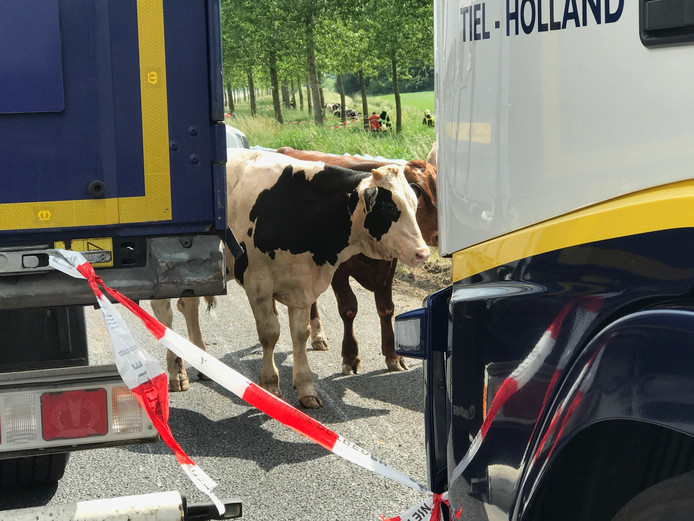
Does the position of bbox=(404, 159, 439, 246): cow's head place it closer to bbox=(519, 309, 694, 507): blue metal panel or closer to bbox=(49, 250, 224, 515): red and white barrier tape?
bbox=(49, 250, 224, 515): red and white barrier tape

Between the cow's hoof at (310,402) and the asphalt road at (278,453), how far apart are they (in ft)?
0.28

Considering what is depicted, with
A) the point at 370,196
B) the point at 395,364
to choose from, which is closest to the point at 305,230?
the point at 370,196

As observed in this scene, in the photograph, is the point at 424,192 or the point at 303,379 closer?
the point at 303,379

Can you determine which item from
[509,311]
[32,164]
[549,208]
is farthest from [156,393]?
[549,208]

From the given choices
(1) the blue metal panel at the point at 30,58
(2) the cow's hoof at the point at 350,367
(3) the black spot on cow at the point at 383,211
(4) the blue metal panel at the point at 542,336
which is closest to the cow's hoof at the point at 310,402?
(2) the cow's hoof at the point at 350,367

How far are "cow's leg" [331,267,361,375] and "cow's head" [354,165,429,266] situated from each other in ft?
3.02

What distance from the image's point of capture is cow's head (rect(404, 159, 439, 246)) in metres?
7.91

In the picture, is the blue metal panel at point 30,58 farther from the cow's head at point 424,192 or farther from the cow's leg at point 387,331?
the cow's head at point 424,192

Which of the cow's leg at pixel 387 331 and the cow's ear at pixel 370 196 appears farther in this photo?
the cow's leg at pixel 387 331

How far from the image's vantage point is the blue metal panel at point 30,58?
3281 mm

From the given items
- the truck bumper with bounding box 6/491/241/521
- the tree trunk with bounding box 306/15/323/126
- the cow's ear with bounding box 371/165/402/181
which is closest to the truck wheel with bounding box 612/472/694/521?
the truck bumper with bounding box 6/491/241/521

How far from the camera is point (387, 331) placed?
7.57 metres

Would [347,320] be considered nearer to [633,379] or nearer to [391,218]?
[391,218]

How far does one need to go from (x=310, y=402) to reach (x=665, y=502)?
4.74 meters
